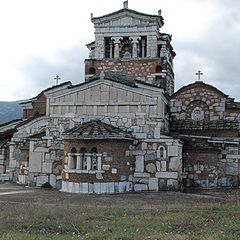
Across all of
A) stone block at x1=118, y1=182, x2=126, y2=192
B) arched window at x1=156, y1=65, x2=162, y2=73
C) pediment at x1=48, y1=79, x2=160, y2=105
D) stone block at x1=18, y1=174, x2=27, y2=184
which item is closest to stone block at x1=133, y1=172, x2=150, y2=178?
stone block at x1=118, y1=182, x2=126, y2=192

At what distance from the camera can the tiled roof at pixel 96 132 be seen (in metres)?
22.0

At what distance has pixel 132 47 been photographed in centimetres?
3331

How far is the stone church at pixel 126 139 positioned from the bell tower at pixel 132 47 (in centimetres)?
35

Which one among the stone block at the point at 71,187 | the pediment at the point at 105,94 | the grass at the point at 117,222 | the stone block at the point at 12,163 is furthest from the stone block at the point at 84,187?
the stone block at the point at 12,163

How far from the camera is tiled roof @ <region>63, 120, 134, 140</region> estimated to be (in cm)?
2203

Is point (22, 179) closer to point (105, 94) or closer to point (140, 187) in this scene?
point (105, 94)

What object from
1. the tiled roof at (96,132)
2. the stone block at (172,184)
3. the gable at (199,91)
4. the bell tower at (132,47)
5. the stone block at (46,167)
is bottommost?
the stone block at (172,184)

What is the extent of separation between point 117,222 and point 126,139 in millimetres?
10484

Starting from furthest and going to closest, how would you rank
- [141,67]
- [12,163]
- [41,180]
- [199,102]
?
[141,67] < [12,163] < [199,102] < [41,180]

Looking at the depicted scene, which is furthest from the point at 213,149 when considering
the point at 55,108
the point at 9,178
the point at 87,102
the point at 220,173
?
the point at 9,178

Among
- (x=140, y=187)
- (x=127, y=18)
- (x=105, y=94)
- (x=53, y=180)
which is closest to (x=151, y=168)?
(x=140, y=187)

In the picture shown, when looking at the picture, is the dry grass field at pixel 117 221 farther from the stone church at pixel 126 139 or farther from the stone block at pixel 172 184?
the stone block at pixel 172 184

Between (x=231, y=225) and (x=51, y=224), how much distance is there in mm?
4932

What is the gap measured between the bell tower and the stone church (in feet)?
1.15
